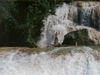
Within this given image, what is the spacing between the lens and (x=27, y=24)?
1669 cm

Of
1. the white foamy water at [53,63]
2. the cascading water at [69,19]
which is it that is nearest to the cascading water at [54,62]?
the white foamy water at [53,63]

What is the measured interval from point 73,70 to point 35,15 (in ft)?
20.9

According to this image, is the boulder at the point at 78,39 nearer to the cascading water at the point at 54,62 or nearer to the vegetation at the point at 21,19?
the vegetation at the point at 21,19

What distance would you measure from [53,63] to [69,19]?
7.89 metres

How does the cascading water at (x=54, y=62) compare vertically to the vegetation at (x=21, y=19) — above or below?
below

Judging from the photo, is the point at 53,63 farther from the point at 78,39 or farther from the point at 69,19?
the point at 69,19

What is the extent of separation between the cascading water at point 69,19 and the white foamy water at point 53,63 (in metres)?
5.81

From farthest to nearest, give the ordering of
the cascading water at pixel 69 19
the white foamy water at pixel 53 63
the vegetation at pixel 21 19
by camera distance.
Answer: the cascading water at pixel 69 19 < the vegetation at pixel 21 19 < the white foamy water at pixel 53 63

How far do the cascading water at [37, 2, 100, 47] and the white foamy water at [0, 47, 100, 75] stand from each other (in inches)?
229

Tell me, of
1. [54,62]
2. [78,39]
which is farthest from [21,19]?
[54,62]

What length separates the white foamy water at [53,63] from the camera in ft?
36.4

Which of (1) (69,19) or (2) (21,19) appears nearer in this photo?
(2) (21,19)

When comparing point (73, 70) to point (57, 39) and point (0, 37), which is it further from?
point (0, 37)

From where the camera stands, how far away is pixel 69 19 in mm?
19000
